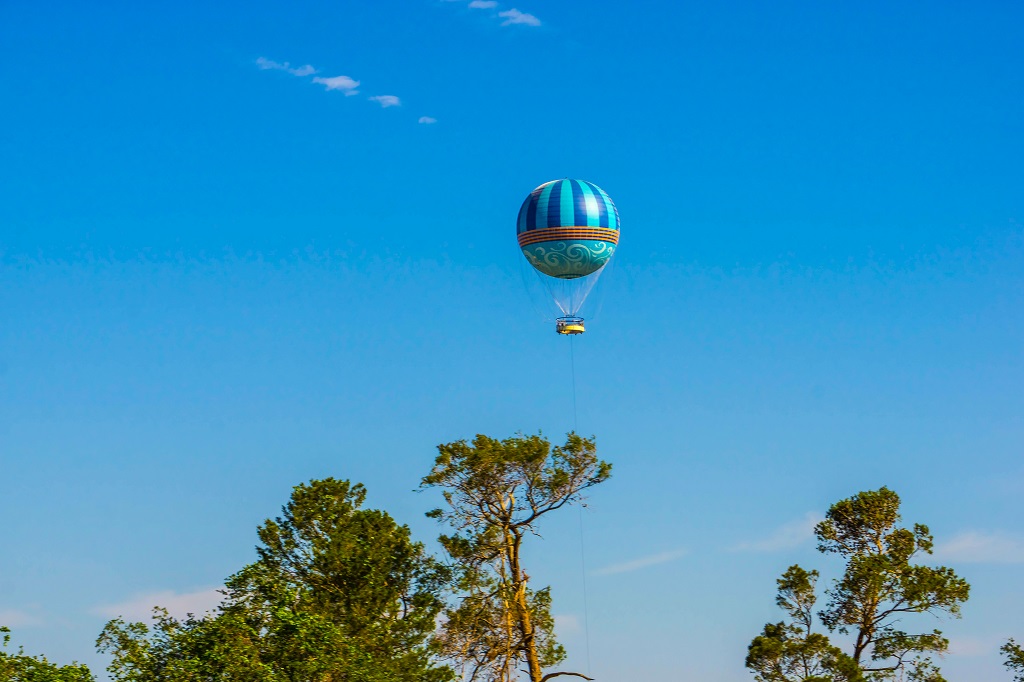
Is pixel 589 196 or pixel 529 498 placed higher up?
pixel 589 196

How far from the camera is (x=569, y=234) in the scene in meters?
85.1

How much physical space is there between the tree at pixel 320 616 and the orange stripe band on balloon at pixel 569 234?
56.9 ft

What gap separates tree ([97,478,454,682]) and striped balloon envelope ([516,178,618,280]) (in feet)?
57.2

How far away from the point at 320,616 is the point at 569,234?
25.9 m

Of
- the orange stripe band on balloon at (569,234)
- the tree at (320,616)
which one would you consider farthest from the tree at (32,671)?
the orange stripe band on balloon at (569,234)

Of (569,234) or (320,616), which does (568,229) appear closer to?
(569,234)

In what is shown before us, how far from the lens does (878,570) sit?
7394cm

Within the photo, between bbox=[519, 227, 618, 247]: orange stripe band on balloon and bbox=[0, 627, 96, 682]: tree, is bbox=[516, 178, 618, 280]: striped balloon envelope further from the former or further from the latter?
bbox=[0, 627, 96, 682]: tree

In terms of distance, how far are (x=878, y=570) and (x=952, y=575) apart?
292cm

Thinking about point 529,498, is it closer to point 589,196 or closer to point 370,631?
point 370,631

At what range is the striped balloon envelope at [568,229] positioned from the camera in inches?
3356

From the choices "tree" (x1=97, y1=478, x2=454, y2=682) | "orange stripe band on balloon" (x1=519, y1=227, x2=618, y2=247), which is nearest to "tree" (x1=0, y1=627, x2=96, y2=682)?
"tree" (x1=97, y1=478, x2=454, y2=682)

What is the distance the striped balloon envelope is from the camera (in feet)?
280

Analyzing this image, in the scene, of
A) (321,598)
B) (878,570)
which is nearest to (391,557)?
(321,598)
